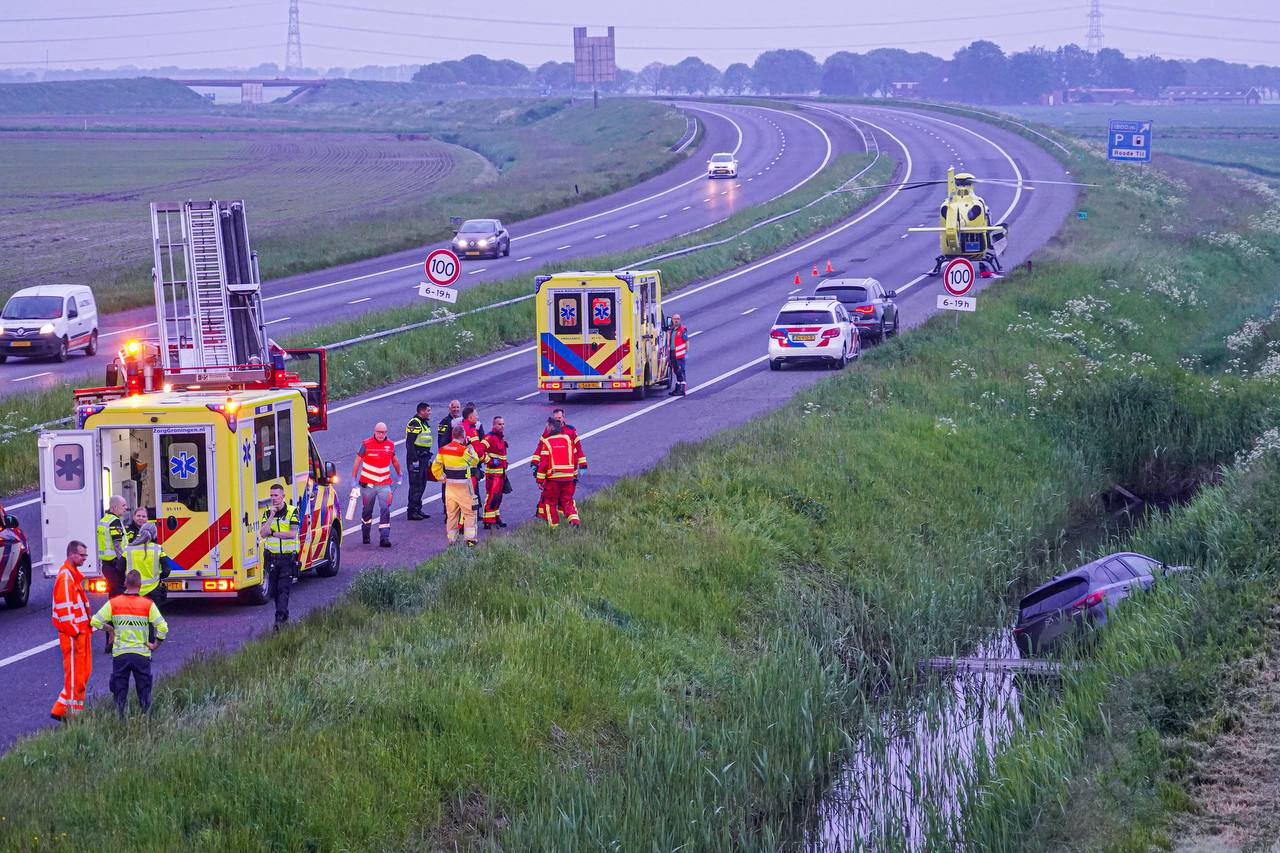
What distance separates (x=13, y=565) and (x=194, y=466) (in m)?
2.85

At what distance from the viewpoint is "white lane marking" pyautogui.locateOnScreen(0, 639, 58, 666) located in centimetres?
1543

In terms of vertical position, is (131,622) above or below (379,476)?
above

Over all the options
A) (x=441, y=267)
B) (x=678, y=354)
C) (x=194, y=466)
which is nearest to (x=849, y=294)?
(x=678, y=354)

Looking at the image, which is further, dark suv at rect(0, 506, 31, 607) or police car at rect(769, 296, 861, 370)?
police car at rect(769, 296, 861, 370)

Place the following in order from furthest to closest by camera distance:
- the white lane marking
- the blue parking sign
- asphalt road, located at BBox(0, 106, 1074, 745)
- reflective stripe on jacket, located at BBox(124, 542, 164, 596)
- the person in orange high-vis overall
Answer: the blue parking sign
asphalt road, located at BBox(0, 106, 1074, 745)
the white lane marking
reflective stripe on jacket, located at BBox(124, 542, 164, 596)
the person in orange high-vis overall

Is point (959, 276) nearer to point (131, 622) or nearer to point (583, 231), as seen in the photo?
point (131, 622)

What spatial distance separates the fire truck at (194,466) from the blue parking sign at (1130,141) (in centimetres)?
5774

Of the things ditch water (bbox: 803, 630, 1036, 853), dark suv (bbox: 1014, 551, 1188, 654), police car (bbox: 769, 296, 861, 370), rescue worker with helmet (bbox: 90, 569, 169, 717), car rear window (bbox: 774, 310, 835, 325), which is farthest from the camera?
car rear window (bbox: 774, 310, 835, 325)

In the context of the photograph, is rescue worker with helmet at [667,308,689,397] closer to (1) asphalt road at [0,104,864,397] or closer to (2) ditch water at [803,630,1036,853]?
(1) asphalt road at [0,104,864,397]

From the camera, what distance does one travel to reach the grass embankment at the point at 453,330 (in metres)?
26.6

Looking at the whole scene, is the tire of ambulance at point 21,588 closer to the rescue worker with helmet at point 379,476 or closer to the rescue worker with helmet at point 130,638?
the rescue worker with helmet at point 379,476

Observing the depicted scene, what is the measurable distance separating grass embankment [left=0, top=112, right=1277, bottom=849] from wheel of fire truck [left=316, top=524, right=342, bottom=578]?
1562mm

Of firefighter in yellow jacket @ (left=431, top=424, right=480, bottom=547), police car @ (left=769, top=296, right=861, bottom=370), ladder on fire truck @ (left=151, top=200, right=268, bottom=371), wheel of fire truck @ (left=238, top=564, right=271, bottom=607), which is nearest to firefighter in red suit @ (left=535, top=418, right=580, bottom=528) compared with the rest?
firefighter in yellow jacket @ (left=431, top=424, right=480, bottom=547)

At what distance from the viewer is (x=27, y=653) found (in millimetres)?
15734
